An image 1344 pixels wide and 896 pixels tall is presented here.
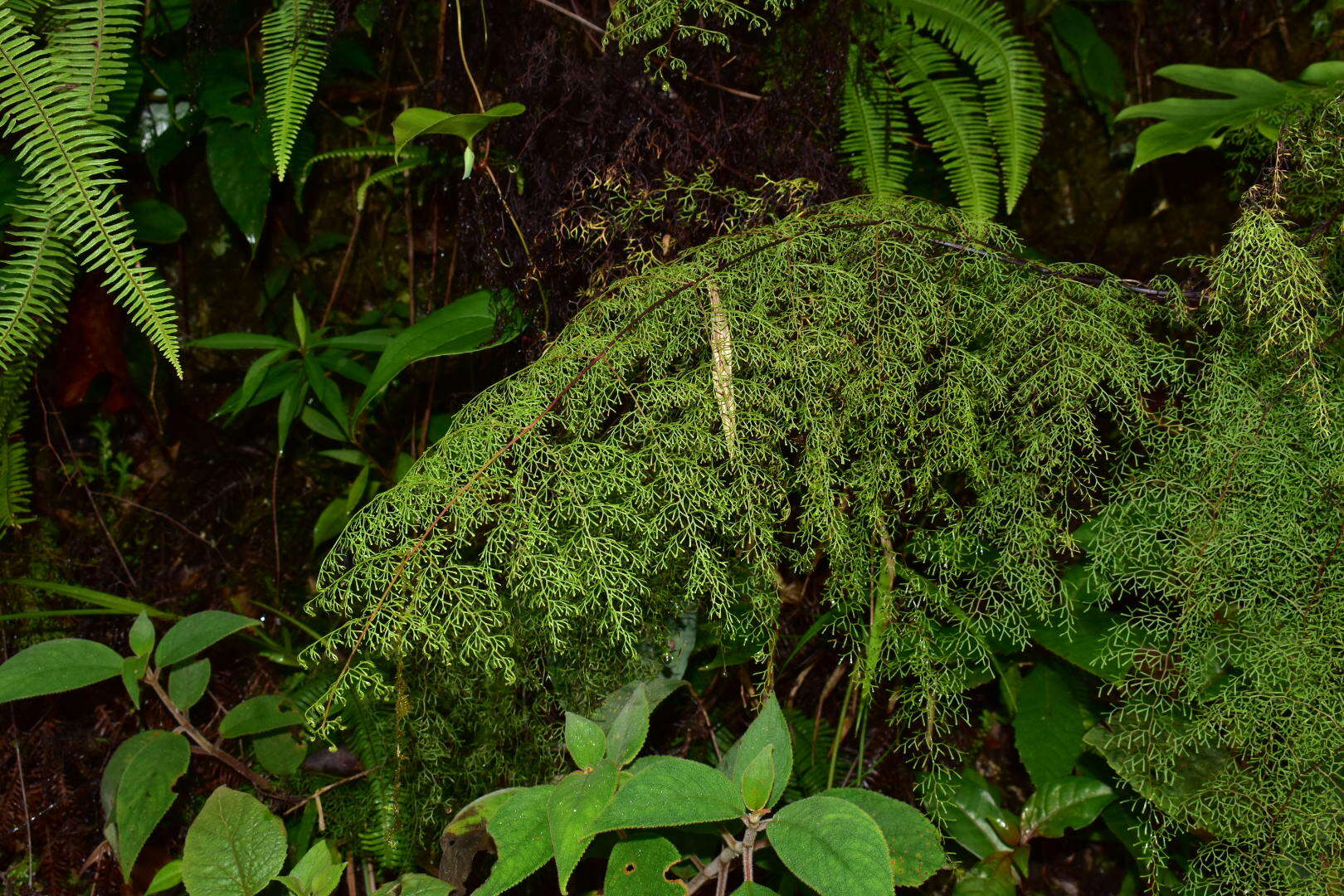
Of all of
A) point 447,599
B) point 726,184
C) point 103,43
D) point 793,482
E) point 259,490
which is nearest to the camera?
point 447,599

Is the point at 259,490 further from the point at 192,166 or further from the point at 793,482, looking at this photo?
the point at 793,482

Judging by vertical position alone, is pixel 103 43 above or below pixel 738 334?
above

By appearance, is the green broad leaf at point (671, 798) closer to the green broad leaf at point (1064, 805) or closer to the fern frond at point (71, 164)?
the green broad leaf at point (1064, 805)

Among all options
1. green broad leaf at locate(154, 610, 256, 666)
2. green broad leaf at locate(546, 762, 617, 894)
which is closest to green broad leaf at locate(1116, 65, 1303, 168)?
green broad leaf at locate(546, 762, 617, 894)

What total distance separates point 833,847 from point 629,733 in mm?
289

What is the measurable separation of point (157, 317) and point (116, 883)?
1.08 m

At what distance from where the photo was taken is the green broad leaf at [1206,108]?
154 centimetres

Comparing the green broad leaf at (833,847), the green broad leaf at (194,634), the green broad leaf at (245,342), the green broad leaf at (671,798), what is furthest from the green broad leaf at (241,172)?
the green broad leaf at (833,847)

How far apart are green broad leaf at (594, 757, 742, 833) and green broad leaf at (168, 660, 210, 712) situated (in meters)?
0.92

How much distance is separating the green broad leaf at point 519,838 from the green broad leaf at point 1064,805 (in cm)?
90

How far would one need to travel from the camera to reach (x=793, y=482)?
127cm

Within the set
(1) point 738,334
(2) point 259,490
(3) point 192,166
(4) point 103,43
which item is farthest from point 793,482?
(3) point 192,166

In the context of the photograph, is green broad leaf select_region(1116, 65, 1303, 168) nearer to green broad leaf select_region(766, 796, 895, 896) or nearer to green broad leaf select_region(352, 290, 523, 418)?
green broad leaf select_region(352, 290, 523, 418)

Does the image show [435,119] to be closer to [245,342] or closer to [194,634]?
[245,342]
